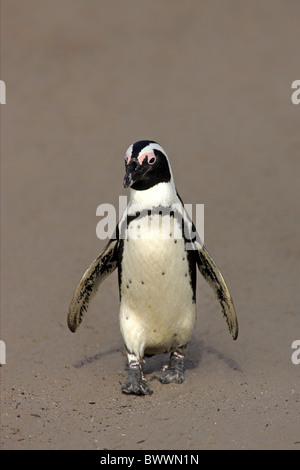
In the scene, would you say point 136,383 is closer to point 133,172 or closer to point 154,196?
point 154,196

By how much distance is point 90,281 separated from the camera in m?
4.40

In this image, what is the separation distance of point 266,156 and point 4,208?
3235mm

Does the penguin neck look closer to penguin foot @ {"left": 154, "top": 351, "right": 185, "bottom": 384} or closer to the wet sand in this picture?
penguin foot @ {"left": 154, "top": 351, "right": 185, "bottom": 384}

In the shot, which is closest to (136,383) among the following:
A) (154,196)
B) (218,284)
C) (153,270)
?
(153,270)

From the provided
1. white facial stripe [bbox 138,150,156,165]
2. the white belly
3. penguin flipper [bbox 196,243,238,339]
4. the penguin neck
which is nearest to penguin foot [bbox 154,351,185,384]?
the white belly

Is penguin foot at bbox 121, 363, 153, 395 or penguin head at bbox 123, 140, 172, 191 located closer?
penguin head at bbox 123, 140, 172, 191

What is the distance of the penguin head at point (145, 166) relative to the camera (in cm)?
397

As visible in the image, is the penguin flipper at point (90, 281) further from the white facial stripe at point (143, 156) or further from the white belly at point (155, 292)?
the white facial stripe at point (143, 156)

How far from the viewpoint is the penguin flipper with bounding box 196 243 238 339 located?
4285 millimetres

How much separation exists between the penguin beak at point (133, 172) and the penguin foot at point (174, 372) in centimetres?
110

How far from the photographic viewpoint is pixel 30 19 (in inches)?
454

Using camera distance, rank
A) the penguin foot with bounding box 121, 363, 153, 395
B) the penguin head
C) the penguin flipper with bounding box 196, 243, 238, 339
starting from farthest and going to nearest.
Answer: the penguin flipper with bounding box 196, 243, 238, 339 → the penguin foot with bounding box 121, 363, 153, 395 → the penguin head

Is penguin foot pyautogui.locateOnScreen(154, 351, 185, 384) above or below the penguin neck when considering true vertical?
below

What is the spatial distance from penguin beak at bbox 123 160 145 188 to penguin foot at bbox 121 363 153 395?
1.04 m
